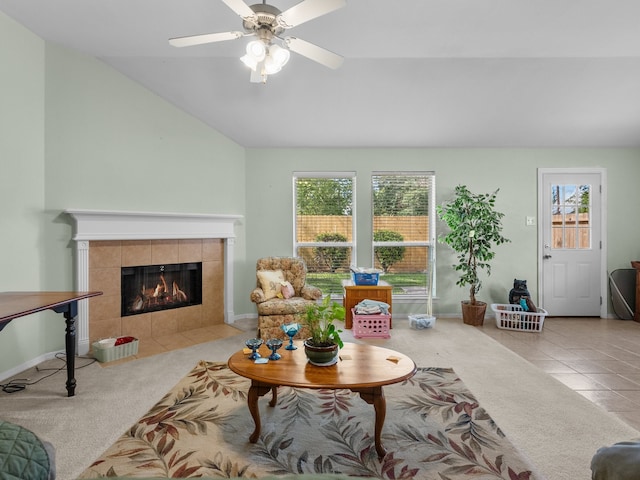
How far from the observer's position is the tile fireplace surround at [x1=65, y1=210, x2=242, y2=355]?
3395 millimetres

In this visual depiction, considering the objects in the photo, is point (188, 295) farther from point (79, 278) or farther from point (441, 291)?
point (441, 291)

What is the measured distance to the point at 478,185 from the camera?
4879 millimetres

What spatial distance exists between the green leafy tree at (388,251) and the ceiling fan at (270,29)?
306 centimetres

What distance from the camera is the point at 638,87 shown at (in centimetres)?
372

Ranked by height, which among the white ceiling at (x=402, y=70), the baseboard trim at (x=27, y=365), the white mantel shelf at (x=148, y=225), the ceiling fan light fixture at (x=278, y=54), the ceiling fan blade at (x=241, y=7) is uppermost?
the white ceiling at (x=402, y=70)

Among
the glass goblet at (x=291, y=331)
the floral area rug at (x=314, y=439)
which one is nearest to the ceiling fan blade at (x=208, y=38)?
the glass goblet at (x=291, y=331)

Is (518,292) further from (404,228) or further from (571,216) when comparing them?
(404,228)

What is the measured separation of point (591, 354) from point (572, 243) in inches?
79.8

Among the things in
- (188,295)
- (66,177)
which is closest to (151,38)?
(66,177)

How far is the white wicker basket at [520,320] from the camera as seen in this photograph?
4.25 meters

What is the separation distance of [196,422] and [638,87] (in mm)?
5380

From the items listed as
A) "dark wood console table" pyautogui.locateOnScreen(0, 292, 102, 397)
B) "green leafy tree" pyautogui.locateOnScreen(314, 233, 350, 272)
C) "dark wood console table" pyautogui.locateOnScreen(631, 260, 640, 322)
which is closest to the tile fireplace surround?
"dark wood console table" pyautogui.locateOnScreen(0, 292, 102, 397)

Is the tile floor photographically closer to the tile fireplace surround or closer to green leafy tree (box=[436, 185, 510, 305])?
green leafy tree (box=[436, 185, 510, 305])

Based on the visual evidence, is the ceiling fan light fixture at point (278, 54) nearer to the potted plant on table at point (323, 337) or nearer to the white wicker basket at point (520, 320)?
the potted plant on table at point (323, 337)
